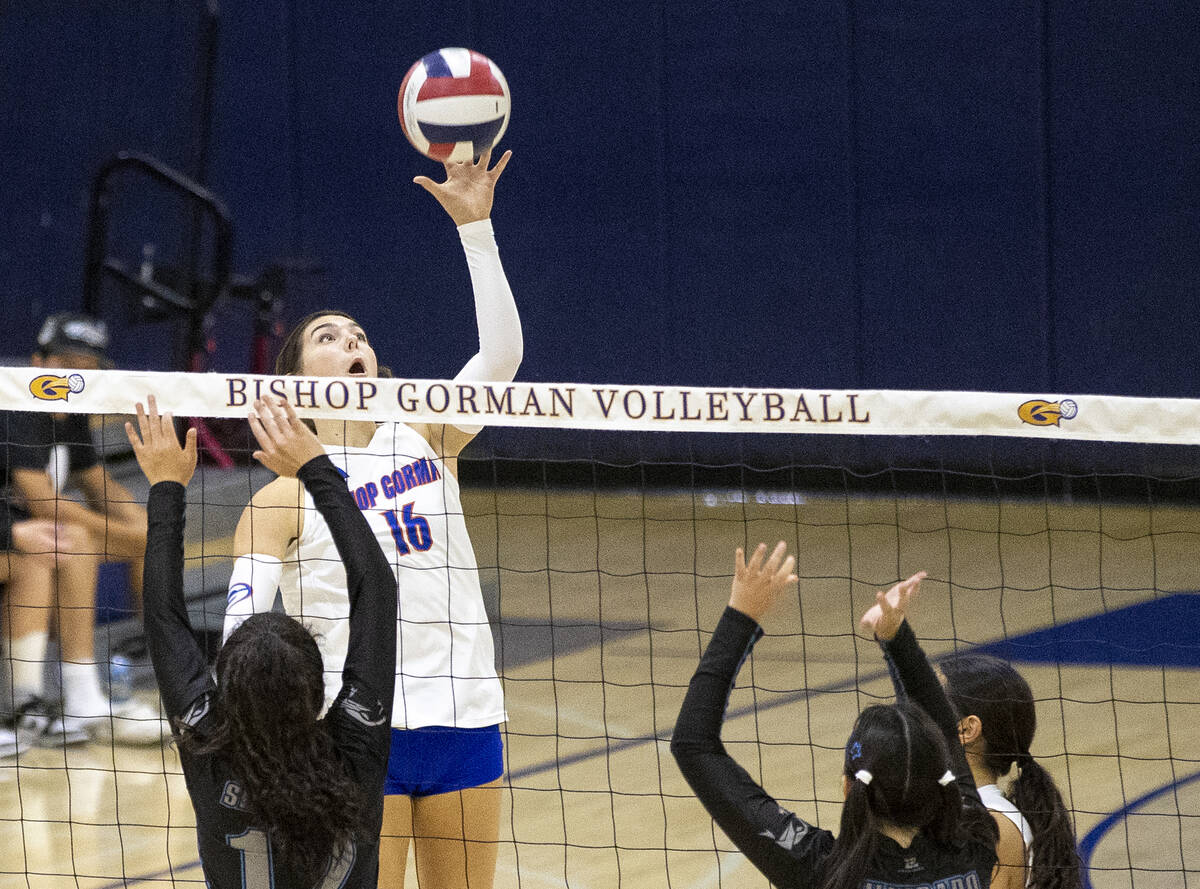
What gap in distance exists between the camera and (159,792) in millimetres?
5305

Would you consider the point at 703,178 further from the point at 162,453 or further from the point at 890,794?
the point at 890,794

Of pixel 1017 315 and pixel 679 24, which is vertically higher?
pixel 679 24

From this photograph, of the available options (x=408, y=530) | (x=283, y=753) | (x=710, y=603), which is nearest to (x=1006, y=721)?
(x=408, y=530)

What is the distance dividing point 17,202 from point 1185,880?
35.0 ft

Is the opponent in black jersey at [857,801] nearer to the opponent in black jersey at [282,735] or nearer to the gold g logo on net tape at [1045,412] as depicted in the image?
the opponent in black jersey at [282,735]

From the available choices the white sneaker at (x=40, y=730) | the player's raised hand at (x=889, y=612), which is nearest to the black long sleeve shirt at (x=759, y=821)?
the player's raised hand at (x=889, y=612)

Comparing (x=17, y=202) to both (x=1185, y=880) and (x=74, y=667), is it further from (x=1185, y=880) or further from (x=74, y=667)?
(x=1185, y=880)

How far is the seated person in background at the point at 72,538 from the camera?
591 centimetres

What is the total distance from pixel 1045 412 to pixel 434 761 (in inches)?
59.1

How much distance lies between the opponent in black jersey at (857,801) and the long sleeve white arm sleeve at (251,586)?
3.14 feet

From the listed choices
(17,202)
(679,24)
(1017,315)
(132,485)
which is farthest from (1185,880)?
(17,202)

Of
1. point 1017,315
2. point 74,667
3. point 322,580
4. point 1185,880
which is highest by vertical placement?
point 1017,315

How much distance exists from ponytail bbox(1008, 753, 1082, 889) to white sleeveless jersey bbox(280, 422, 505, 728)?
3.54ft

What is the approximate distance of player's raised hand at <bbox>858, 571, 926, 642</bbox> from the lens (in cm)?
248
